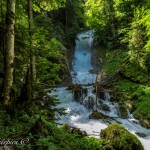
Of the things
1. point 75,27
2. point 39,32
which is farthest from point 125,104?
point 75,27

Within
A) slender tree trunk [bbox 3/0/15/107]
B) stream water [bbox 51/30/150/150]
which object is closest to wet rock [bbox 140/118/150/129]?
stream water [bbox 51/30/150/150]

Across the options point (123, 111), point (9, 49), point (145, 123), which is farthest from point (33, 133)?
point (123, 111)

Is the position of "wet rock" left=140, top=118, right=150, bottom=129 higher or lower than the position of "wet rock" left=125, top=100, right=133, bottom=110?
lower

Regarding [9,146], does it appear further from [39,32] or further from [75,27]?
[75,27]

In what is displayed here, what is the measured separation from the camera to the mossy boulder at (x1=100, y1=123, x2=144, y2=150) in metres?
9.93

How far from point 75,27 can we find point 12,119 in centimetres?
3147

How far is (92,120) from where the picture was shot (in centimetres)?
1527

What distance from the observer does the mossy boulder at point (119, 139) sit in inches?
391

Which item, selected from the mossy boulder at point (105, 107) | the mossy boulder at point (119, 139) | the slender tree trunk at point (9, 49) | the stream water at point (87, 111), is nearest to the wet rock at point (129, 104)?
the stream water at point (87, 111)

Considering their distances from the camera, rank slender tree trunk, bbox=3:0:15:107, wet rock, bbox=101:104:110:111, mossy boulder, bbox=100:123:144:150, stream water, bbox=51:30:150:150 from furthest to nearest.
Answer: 1. wet rock, bbox=101:104:110:111
2. stream water, bbox=51:30:150:150
3. mossy boulder, bbox=100:123:144:150
4. slender tree trunk, bbox=3:0:15:107

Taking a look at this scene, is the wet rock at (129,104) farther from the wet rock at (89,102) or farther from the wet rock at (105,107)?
the wet rock at (89,102)

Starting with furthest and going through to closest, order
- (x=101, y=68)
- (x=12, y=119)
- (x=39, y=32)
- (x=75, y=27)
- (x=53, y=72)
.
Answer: (x=75, y=27), (x=101, y=68), (x=53, y=72), (x=39, y=32), (x=12, y=119)

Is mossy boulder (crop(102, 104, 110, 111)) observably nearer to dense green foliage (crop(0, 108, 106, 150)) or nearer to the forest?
the forest

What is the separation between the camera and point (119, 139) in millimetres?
10125
